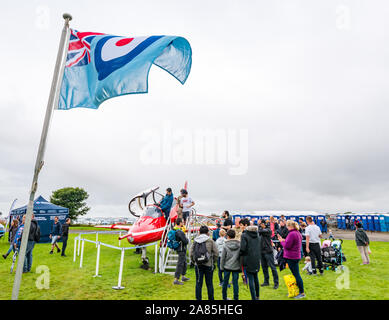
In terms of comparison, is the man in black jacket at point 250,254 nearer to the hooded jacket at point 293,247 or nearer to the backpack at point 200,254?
the backpack at point 200,254

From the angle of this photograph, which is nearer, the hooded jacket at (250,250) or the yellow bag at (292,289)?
the hooded jacket at (250,250)

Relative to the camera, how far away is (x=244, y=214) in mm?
31016

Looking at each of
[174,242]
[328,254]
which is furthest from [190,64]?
[328,254]

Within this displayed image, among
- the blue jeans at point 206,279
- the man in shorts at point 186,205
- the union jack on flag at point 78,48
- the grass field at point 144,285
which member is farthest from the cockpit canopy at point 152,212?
the union jack on flag at point 78,48

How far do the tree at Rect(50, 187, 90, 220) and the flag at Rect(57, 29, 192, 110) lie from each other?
56362mm

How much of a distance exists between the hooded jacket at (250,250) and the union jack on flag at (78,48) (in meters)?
5.87

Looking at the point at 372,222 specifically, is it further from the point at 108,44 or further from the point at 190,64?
the point at 108,44

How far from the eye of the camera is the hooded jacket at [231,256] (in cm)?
559

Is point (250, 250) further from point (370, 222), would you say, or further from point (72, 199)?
point (72, 199)

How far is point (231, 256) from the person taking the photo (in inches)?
223

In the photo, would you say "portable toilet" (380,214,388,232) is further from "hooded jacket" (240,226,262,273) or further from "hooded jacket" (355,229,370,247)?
"hooded jacket" (240,226,262,273)

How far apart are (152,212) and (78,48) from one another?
734 centimetres

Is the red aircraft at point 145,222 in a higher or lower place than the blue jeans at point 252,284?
higher

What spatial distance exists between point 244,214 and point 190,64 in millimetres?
27057
